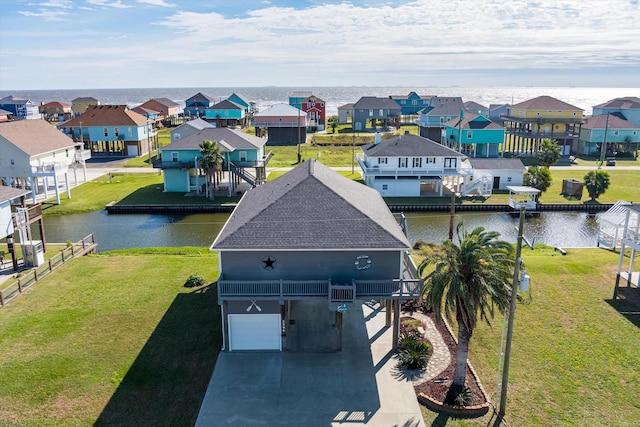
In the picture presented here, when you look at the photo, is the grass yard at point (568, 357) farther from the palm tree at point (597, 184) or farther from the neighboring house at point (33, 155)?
the neighboring house at point (33, 155)

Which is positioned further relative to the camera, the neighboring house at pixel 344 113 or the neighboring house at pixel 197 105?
the neighboring house at pixel 197 105

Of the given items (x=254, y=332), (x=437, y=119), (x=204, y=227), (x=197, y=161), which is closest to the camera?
(x=254, y=332)

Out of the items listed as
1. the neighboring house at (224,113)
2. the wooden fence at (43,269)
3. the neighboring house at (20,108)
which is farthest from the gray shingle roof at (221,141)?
the neighboring house at (20,108)

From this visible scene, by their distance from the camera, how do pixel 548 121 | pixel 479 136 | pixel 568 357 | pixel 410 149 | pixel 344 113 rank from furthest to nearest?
1. pixel 344 113
2. pixel 548 121
3. pixel 479 136
4. pixel 410 149
5. pixel 568 357

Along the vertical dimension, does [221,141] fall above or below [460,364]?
above

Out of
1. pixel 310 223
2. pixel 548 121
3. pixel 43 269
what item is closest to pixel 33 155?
pixel 43 269

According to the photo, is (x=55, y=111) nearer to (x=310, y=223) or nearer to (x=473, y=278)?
(x=310, y=223)
